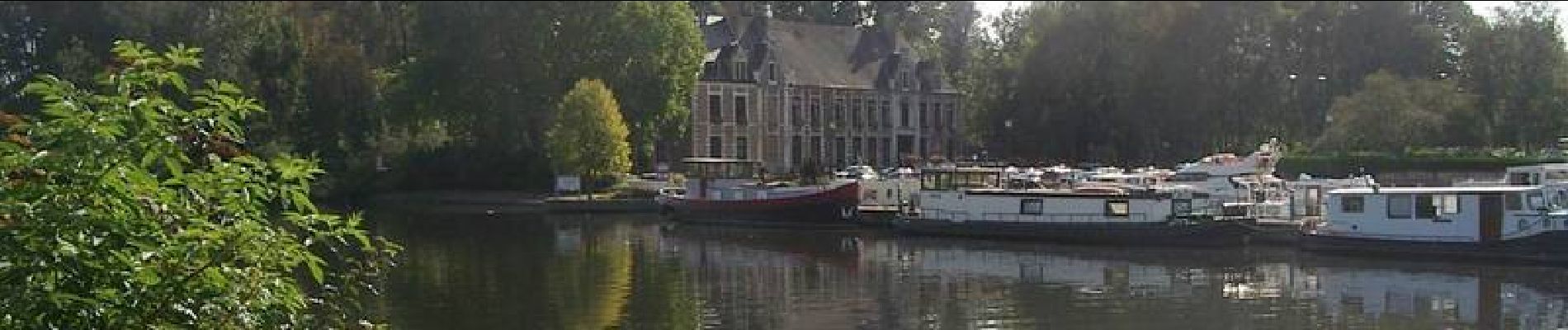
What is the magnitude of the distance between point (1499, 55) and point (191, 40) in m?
51.1

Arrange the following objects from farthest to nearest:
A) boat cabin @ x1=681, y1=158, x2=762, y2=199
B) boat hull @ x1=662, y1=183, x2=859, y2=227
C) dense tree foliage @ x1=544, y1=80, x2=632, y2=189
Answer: dense tree foliage @ x1=544, y1=80, x2=632, y2=189 → boat cabin @ x1=681, y1=158, x2=762, y2=199 → boat hull @ x1=662, y1=183, x2=859, y2=227

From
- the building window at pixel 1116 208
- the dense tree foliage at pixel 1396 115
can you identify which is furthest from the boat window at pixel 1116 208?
the dense tree foliage at pixel 1396 115

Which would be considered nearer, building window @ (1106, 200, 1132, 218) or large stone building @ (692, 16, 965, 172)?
building window @ (1106, 200, 1132, 218)

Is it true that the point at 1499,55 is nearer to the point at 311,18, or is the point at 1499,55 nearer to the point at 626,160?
the point at 626,160

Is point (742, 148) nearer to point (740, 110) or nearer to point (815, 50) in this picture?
point (740, 110)

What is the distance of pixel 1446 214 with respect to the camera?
3562 cm

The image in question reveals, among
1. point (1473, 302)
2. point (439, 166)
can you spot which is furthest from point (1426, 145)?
point (439, 166)

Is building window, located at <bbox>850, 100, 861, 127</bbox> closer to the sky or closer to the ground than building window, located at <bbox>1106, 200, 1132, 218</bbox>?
closer to the sky

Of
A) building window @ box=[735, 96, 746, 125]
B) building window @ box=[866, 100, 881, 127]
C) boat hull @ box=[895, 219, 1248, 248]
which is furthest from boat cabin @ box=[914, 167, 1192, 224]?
building window @ box=[866, 100, 881, 127]

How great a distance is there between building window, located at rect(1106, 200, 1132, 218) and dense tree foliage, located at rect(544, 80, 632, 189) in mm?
27025

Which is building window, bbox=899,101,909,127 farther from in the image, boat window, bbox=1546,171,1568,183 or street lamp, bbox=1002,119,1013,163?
boat window, bbox=1546,171,1568,183

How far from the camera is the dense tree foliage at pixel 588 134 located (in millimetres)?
64750

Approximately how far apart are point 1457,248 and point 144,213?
106 ft

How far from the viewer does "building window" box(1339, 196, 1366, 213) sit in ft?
122
